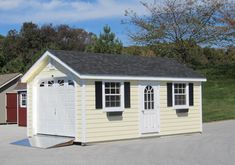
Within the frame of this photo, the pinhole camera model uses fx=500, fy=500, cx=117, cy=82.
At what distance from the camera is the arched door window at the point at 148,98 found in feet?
63.7

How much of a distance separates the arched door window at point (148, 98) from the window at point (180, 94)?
1223mm

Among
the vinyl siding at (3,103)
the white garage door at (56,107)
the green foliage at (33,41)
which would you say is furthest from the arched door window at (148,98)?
the green foliage at (33,41)

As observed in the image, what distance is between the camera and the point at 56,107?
62.6 ft

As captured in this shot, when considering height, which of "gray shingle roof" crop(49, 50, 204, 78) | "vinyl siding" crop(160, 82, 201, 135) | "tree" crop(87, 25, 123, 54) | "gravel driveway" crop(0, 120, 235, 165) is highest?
"tree" crop(87, 25, 123, 54)

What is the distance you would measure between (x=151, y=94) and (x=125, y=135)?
2.07m

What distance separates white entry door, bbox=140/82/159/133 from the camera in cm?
1923

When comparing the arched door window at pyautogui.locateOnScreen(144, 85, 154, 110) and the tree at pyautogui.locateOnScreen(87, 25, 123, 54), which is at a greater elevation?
the tree at pyautogui.locateOnScreen(87, 25, 123, 54)

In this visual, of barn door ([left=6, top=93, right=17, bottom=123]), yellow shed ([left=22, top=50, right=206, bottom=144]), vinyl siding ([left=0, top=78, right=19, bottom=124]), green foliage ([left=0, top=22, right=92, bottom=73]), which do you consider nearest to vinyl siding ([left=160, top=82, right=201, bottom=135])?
yellow shed ([left=22, top=50, right=206, bottom=144])

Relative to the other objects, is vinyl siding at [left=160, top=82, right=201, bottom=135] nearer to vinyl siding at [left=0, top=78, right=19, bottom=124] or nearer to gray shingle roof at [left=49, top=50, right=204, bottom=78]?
gray shingle roof at [left=49, top=50, right=204, bottom=78]

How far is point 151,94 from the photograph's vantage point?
19594 millimetres

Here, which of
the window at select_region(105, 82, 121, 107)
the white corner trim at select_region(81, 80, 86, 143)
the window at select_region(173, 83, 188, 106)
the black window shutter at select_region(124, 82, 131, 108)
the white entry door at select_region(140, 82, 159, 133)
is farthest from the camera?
the window at select_region(173, 83, 188, 106)

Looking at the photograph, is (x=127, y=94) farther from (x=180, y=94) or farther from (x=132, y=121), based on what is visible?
(x=180, y=94)

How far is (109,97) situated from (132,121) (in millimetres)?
1452

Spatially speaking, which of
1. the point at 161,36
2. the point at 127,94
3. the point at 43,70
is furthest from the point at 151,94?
the point at 161,36
